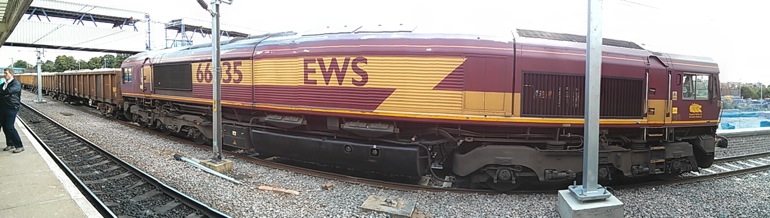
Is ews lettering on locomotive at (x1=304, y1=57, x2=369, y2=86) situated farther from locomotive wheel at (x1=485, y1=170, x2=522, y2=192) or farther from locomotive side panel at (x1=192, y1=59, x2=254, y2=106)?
locomotive wheel at (x1=485, y1=170, x2=522, y2=192)

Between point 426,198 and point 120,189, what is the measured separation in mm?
4736

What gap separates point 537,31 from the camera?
20.9 feet

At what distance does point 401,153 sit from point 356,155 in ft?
2.77

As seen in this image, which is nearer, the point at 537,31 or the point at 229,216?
the point at 229,216

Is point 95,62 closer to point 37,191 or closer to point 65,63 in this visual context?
point 65,63

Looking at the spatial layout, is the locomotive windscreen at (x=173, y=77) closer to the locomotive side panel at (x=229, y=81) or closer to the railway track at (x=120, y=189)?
the locomotive side panel at (x=229, y=81)

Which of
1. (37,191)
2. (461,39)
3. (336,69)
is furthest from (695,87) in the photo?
(37,191)

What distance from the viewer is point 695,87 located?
6742 mm

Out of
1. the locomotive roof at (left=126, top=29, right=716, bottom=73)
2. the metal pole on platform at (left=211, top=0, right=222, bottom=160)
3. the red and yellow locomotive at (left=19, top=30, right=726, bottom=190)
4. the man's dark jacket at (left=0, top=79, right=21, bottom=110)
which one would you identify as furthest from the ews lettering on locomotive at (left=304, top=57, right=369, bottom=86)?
the man's dark jacket at (left=0, top=79, right=21, bottom=110)

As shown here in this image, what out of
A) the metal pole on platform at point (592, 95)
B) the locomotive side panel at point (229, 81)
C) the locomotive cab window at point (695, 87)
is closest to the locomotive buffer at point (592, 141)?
the metal pole on platform at point (592, 95)

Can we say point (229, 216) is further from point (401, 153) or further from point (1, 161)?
point (1, 161)

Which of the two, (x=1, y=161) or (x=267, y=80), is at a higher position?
(x=267, y=80)

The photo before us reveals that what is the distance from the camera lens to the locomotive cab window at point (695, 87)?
21.8ft

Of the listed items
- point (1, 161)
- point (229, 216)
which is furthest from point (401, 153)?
point (1, 161)
